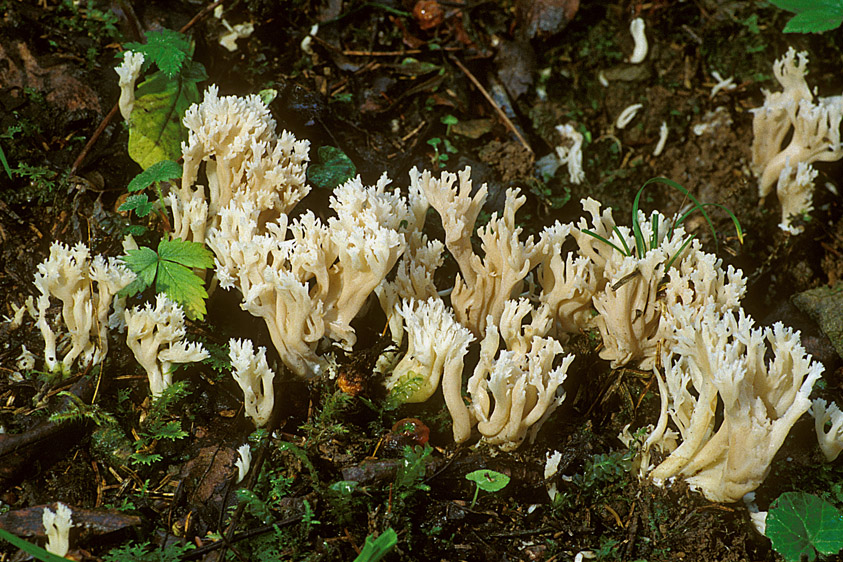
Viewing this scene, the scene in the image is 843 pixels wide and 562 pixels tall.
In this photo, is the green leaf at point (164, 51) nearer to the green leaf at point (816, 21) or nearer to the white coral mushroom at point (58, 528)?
the white coral mushroom at point (58, 528)

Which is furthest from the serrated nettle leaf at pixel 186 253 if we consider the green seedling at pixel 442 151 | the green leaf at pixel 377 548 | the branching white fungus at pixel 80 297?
the green seedling at pixel 442 151

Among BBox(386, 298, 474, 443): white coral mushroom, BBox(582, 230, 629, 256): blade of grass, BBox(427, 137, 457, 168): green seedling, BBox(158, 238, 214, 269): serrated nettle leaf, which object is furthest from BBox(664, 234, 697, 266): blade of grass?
BBox(158, 238, 214, 269): serrated nettle leaf

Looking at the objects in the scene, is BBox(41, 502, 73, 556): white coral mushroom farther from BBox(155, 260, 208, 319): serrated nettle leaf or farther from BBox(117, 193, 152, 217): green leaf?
BBox(117, 193, 152, 217): green leaf

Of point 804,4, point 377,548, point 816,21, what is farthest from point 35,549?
point 804,4

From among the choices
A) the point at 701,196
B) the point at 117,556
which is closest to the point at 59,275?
the point at 117,556

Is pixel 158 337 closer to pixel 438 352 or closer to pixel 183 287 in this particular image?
pixel 183 287

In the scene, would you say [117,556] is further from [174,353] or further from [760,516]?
[760,516]

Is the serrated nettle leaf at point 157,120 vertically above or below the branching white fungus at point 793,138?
above
